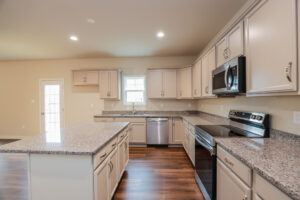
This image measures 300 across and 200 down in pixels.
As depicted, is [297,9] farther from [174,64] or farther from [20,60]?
[20,60]

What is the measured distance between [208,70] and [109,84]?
9.15ft

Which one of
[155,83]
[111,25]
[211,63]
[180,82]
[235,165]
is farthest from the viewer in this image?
[155,83]

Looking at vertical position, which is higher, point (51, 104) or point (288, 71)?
point (288, 71)

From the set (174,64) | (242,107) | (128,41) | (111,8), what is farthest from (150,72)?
(242,107)

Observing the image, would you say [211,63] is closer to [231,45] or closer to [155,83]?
[231,45]

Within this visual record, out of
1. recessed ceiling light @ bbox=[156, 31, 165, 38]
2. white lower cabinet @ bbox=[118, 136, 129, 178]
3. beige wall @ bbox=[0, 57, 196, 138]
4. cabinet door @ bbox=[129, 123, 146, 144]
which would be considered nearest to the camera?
white lower cabinet @ bbox=[118, 136, 129, 178]

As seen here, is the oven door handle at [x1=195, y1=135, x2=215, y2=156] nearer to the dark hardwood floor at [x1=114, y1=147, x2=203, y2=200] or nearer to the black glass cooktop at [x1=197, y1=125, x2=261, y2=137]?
the black glass cooktop at [x1=197, y1=125, x2=261, y2=137]

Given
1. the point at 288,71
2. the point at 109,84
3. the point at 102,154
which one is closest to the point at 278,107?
the point at 288,71

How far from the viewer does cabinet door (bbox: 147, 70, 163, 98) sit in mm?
4160

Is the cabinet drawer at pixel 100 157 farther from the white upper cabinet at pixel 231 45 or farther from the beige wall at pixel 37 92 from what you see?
the beige wall at pixel 37 92

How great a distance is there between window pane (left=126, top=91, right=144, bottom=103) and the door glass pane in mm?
2405

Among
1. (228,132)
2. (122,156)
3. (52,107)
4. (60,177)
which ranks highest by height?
(52,107)

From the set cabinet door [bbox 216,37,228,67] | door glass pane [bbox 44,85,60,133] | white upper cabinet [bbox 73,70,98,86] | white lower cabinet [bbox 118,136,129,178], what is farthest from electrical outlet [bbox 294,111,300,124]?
door glass pane [bbox 44,85,60,133]

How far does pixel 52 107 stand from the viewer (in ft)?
15.4
